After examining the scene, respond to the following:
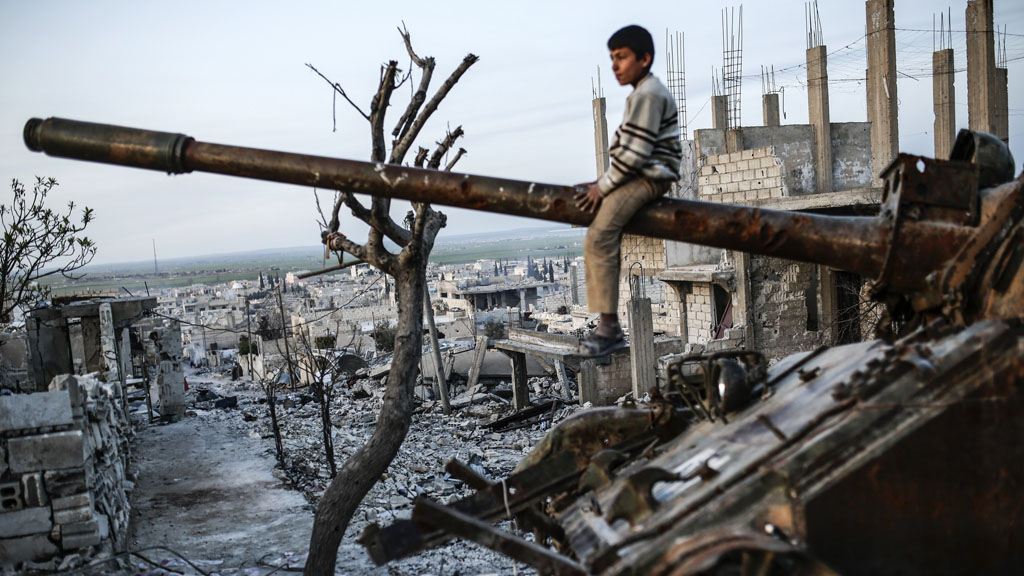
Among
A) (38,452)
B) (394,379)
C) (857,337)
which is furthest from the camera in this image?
(857,337)

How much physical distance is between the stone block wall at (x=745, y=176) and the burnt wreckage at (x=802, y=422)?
52.6 ft

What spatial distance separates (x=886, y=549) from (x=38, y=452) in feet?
22.7

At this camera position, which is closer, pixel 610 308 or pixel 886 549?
pixel 886 549

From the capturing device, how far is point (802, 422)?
328 centimetres

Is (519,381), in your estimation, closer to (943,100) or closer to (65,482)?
(65,482)

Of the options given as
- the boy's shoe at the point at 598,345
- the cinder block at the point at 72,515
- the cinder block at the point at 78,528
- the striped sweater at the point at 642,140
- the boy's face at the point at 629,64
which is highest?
the boy's face at the point at 629,64

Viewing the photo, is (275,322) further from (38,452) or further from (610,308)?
(610,308)

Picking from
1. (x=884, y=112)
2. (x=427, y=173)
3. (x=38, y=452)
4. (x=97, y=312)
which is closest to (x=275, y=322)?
(x=97, y=312)

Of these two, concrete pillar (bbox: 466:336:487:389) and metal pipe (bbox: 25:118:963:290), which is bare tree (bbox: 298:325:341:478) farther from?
metal pipe (bbox: 25:118:963:290)

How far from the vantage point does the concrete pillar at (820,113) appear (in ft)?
82.5

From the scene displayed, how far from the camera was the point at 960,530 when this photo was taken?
9.97 ft

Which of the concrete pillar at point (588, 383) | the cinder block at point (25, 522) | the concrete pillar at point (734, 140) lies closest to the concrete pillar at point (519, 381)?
the concrete pillar at point (588, 383)

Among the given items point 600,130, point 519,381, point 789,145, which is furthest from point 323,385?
point 600,130

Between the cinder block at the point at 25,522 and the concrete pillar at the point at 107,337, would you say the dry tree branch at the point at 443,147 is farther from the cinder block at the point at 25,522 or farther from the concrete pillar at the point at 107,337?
the concrete pillar at the point at 107,337
